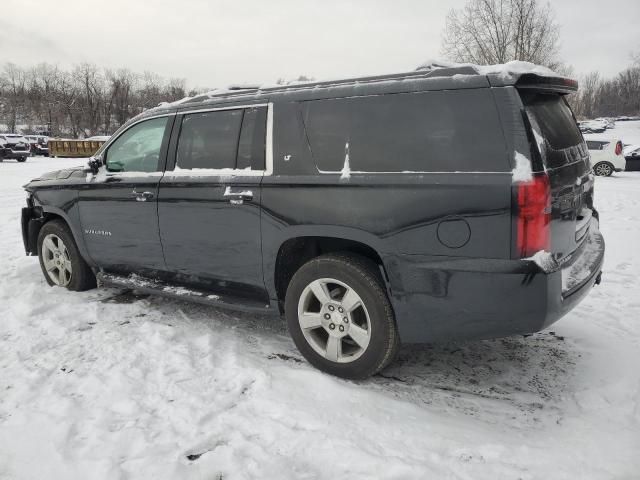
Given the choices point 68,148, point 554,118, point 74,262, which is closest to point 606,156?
point 554,118

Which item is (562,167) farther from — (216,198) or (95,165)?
(95,165)

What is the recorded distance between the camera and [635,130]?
193 feet

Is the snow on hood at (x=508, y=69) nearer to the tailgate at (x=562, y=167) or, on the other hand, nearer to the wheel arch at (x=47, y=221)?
the tailgate at (x=562, y=167)

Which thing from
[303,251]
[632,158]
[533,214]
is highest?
[632,158]

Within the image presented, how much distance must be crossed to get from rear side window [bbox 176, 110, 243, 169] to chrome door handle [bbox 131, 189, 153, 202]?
1.19 feet

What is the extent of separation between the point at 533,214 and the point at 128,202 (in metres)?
3.22

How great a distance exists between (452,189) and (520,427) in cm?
136

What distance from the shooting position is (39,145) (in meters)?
33.8

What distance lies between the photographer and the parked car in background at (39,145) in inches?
1328

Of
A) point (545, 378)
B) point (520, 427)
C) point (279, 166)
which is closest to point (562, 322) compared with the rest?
point (545, 378)

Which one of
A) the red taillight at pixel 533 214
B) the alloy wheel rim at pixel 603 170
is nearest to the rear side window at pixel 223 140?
the red taillight at pixel 533 214

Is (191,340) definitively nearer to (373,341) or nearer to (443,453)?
(373,341)

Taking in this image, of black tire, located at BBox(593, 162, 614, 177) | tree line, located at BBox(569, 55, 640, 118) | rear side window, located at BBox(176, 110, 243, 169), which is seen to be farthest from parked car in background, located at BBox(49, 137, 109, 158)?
tree line, located at BBox(569, 55, 640, 118)

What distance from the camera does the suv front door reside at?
4.13 m
